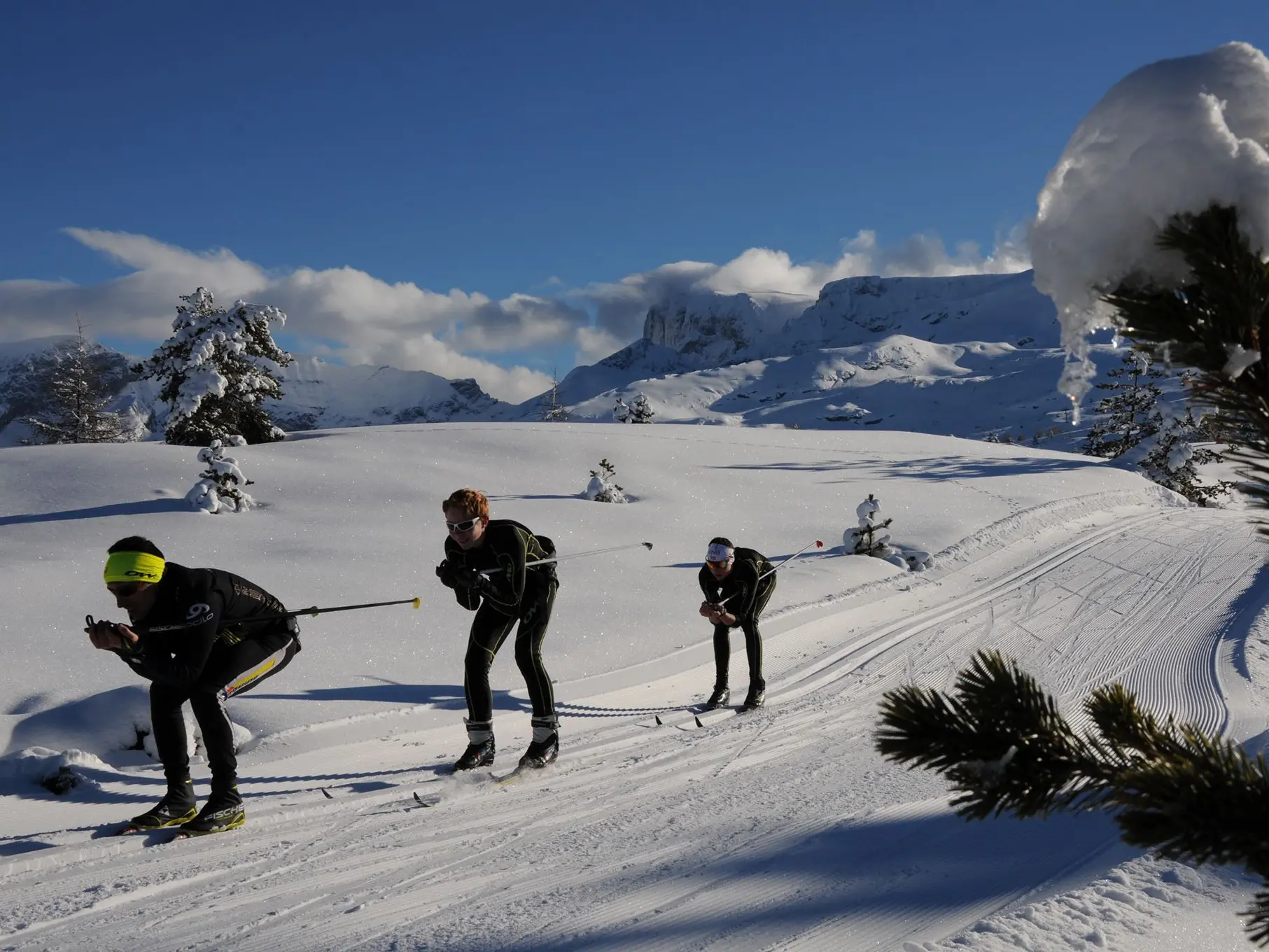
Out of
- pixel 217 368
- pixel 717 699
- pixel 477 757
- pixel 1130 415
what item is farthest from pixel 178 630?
pixel 1130 415

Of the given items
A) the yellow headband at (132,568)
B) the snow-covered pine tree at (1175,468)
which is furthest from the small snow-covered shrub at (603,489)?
the snow-covered pine tree at (1175,468)

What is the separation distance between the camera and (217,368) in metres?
21.0

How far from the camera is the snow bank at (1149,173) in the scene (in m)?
1.23

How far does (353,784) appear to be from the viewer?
19.6 feet

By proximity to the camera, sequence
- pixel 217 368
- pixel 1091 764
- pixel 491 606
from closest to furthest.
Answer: pixel 1091 764, pixel 491 606, pixel 217 368

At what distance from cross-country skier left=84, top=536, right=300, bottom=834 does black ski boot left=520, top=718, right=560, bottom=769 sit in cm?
194

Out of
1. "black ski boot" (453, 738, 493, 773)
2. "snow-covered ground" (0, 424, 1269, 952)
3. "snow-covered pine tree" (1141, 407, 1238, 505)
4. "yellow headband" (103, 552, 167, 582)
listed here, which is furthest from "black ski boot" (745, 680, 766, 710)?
"snow-covered pine tree" (1141, 407, 1238, 505)

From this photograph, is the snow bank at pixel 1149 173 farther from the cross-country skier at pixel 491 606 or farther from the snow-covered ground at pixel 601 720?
the cross-country skier at pixel 491 606

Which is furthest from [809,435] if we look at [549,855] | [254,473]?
[549,855]

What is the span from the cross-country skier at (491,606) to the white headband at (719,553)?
2.23 meters

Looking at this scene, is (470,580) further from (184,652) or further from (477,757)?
(184,652)

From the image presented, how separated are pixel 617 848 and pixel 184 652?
2.63 meters

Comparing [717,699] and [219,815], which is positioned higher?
[219,815]

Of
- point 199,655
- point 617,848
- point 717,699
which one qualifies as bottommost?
point 717,699
